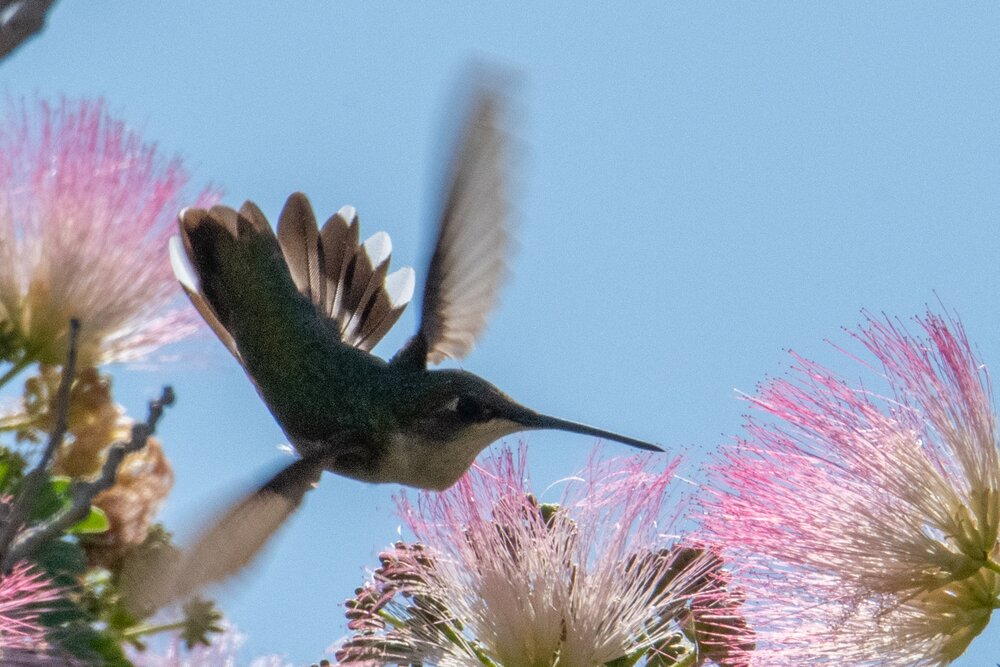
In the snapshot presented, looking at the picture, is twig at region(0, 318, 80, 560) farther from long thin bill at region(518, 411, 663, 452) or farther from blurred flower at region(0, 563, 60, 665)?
long thin bill at region(518, 411, 663, 452)

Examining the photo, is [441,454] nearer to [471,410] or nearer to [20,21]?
[471,410]

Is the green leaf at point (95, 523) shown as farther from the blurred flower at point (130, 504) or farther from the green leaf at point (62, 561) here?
the green leaf at point (62, 561)

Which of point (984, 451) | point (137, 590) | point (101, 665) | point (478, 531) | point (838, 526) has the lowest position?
point (101, 665)

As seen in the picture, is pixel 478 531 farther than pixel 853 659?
Yes

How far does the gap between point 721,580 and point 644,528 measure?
23cm

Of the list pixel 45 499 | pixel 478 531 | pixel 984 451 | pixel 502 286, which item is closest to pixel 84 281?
pixel 45 499

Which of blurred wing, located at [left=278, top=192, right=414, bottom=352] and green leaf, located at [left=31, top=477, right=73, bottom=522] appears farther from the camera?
blurred wing, located at [left=278, top=192, right=414, bottom=352]

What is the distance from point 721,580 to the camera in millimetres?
2705

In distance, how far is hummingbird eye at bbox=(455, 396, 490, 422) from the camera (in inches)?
114

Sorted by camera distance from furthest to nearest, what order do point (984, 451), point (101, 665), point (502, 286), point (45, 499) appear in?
1. point (502, 286)
2. point (45, 499)
3. point (101, 665)
4. point (984, 451)

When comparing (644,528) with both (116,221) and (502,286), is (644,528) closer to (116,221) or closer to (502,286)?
(502,286)

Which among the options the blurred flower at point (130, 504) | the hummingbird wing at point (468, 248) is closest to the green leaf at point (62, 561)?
the blurred flower at point (130, 504)

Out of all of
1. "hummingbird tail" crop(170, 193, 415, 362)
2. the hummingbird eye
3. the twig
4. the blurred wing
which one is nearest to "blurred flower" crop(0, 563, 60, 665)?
the twig

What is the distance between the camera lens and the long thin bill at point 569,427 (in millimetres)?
2873
